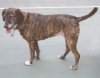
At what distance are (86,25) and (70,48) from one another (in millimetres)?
1492

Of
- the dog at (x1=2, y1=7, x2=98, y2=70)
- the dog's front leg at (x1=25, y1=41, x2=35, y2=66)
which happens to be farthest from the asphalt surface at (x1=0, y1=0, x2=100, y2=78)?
the dog at (x1=2, y1=7, x2=98, y2=70)

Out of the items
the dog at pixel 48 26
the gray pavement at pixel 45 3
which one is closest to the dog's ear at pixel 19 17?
the dog at pixel 48 26

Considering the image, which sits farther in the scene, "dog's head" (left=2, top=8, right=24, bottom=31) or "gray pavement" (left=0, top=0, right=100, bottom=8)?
"gray pavement" (left=0, top=0, right=100, bottom=8)

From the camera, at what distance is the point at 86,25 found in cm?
482

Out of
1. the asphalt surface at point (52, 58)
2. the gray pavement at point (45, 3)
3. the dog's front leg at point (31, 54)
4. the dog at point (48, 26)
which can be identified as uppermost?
the dog at point (48, 26)

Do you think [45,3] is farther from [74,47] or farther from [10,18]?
[10,18]

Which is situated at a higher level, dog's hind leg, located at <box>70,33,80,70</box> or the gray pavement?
dog's hind leg, located at <box>70,33,80,70</box>

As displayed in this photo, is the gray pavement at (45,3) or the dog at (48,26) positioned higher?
the dog at (48,26)

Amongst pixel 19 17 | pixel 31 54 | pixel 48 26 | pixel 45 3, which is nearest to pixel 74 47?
pixel 48 26

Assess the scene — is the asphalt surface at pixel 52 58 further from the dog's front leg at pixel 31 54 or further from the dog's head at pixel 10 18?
the dog's head at pixel 10 18

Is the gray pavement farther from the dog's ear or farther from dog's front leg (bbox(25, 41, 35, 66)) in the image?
the dog's ear

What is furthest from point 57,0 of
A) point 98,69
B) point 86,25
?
point 98,69

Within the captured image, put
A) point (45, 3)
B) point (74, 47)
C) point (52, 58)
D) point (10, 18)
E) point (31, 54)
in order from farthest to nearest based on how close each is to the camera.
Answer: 1. point (45, 3)
2. point (52, 58)
3. point (31, 54)
4. point (74, 47)
5. point (10, 18)

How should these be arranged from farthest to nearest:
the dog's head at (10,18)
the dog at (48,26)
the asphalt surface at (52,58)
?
the asphalt surface at (52,58)
the dog at (48,26)
the dog's head at (10,18)
